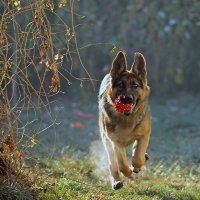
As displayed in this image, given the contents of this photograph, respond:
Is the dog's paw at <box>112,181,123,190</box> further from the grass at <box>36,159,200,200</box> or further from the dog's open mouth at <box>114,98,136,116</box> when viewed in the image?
the dog's open mouth at <box>114,98,136,116</box>

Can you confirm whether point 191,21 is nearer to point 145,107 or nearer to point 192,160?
point 192,160

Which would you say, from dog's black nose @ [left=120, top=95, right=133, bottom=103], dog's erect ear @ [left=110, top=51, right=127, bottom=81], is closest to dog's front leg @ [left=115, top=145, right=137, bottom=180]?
dog's black nose @ [left=120, top=95, right=133, bottom=103]

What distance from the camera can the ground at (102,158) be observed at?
6.78 m

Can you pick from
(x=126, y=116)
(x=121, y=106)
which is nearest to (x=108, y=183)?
(x=126, y=116)

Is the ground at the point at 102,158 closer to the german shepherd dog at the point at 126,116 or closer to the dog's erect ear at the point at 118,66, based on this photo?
the german shepherd dog at the point at 126,116

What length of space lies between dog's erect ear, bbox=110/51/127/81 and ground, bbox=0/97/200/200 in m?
0.67

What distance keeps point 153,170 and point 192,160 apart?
1172mm

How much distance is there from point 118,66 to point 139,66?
0.23m

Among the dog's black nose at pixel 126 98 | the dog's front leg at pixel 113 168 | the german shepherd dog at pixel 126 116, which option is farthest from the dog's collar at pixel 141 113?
the dog's front leg at pixel 113 168

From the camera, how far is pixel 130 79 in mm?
7113

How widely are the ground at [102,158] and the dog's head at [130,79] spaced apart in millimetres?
648

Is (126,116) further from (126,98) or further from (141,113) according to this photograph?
(126,98)

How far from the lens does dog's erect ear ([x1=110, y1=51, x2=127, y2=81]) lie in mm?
7109

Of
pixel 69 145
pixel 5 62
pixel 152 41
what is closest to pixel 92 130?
pixel 69 145
